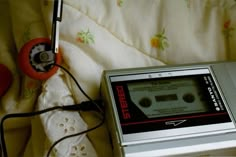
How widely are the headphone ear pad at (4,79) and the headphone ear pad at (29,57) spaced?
2.9 inches

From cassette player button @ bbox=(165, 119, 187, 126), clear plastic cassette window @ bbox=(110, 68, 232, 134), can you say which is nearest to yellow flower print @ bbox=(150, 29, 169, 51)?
clear plastic cassette window @ bbox=(110, 68, 232, 134)

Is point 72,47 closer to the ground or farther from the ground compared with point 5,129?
farther from the ground

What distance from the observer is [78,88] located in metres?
0.80

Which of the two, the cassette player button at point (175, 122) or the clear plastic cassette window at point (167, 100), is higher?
the clear plastic cassette window at point (167, 100)

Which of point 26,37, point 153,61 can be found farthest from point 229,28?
point 26,37

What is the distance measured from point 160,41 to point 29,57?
29 cm

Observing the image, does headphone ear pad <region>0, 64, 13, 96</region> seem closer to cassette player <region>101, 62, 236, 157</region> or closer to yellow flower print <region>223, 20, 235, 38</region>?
cassette player <region>101, 62, 236, 157</region>

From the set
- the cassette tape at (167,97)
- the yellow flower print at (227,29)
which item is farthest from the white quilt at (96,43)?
the cassette tape at (167,97)

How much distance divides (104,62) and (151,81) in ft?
0.41

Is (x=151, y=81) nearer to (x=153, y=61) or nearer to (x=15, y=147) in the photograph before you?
(x=153, y=61)

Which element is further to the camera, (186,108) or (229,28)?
(229,28)

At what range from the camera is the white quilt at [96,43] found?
2.62ft

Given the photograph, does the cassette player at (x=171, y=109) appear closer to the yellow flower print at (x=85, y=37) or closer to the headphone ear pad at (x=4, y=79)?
the yellow flower print at (x=85, y=37)

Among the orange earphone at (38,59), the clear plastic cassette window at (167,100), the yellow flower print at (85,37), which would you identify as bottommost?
the clear plastic cassette window at (167,100)
